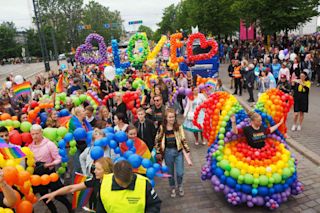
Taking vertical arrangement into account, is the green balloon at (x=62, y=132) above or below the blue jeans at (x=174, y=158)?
above

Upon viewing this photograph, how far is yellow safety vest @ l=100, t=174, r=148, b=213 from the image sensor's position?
279 cm

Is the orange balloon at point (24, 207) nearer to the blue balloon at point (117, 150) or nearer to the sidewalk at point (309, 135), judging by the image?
the blue balloon at point (117, 150)

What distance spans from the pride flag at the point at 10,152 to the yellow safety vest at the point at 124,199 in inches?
80.9

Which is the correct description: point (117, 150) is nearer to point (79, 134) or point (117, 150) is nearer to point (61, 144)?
point (79, 134)

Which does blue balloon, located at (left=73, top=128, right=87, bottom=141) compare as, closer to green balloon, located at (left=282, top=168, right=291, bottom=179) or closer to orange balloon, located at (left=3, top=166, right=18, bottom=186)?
orange balloon, located at (left=3, top=166, right=18, bottom=186)

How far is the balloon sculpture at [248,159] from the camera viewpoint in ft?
16.0

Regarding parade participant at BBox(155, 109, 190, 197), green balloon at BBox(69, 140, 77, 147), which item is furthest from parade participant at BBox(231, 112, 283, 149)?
green balloon at BBox(69, 140, 77, 147)

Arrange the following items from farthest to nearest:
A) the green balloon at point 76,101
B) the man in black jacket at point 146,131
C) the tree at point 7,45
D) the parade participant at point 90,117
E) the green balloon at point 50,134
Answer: the tree at point 7,45, the green balloon at point 76,101, the parade participant at point 90,117, the man in black jacket at point 146,131, the green balloon at point 50,134

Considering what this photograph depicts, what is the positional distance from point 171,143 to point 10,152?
8.16 feet

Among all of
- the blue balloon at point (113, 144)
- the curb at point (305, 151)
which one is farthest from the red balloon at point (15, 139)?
the curb at point (305, 151)

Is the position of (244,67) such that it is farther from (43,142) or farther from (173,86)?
(43,142)

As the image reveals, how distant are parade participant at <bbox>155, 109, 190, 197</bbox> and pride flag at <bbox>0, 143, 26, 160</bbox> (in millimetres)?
2189

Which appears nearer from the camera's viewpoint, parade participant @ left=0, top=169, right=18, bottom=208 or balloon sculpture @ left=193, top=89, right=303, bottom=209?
parade participant @ left=0, top=169, right=18, bottom=208

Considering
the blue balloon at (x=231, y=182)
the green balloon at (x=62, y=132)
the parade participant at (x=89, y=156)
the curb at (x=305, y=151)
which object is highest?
the green balloon at (x=62, y=132)
